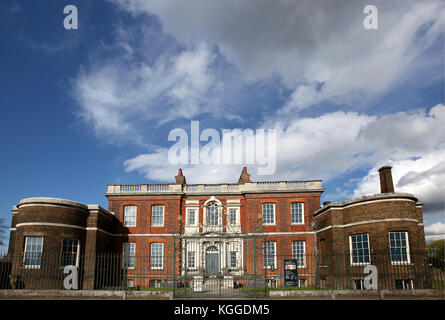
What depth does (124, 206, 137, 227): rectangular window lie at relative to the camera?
1135 inches

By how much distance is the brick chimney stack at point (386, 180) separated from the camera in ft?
77.0

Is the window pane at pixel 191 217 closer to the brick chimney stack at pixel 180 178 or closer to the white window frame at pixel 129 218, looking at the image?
the brick chimney stack at pixel 180 178

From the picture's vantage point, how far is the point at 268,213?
28.5 meters

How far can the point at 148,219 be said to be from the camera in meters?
28.8

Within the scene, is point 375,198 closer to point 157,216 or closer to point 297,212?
point 297,212

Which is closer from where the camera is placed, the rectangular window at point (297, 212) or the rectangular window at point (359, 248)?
the rectangular window at point (359, 248)

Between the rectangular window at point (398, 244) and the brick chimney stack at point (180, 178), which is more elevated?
the brick chimney stack at point (180, 178)

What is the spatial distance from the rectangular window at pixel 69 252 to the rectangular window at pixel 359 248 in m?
17.2

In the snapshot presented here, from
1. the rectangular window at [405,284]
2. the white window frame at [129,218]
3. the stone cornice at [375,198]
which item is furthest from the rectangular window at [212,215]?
the rectangular window at [405,284]

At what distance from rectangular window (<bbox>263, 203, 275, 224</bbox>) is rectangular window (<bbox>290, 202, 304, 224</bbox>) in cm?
153

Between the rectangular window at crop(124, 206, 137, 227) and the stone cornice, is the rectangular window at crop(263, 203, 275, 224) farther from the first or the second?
the rectangular window at crop(124, 206, 137, 227)

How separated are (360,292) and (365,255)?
198 inches

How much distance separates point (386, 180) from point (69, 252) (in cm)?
2120
